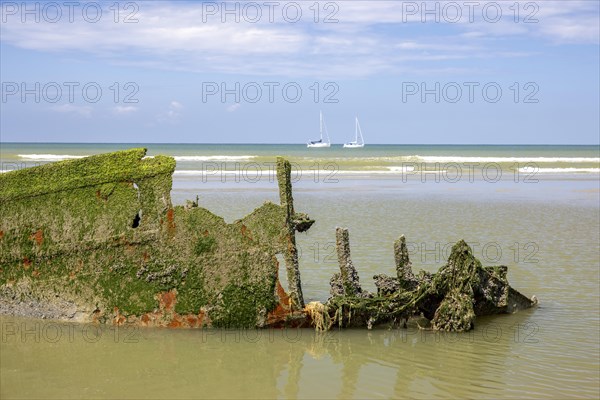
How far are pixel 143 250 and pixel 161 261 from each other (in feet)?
0.82

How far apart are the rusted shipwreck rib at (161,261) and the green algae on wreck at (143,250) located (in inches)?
0.4

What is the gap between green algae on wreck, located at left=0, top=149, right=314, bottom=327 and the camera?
801 centimetres

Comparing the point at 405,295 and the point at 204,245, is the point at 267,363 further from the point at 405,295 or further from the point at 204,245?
the point at 405,295

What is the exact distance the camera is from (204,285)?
7.99 meters

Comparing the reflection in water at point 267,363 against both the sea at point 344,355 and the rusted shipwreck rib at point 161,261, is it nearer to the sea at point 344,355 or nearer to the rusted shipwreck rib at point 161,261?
the sea at point 344,355

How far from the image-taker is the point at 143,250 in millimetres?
8078

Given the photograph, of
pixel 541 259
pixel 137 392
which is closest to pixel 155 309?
pixel 137 392

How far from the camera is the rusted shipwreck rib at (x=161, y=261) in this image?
26.3 feet

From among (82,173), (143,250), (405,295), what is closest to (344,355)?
(405,295)

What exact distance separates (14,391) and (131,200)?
258 centimetres

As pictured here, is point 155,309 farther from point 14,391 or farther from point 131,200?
point 14,391

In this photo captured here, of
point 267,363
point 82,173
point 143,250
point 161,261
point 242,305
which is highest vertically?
point 82,173

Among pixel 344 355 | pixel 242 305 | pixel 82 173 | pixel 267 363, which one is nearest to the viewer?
pixel 267 363

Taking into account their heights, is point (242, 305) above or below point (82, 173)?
below
